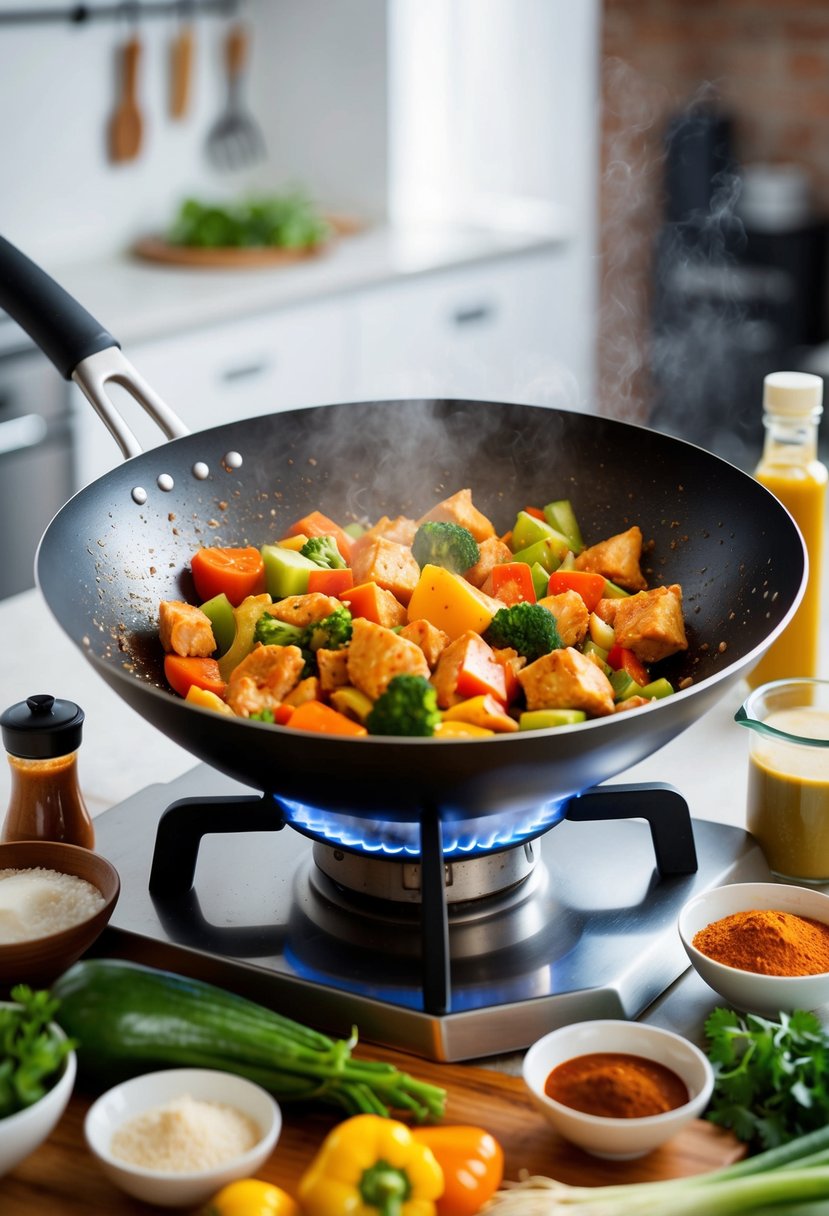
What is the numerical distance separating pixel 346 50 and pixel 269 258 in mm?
1087

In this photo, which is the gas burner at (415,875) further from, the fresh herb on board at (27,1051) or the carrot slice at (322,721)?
the fresh herb on board at (27,1051)

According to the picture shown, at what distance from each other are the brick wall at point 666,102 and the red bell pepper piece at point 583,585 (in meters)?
4.51

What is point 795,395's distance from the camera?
1713 mm

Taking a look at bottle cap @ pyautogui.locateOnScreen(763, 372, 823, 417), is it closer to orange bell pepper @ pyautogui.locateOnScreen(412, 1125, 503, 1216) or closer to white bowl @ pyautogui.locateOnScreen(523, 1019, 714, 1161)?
white bowl @ pyautogui.locateOnScreen(523, 1019, 714, 1161)

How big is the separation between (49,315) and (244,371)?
2.35 metres

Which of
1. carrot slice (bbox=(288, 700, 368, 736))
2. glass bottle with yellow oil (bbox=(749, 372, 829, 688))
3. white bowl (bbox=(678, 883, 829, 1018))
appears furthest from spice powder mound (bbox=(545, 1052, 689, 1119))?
glass bottle with yellow oil (bbox=(749, 372, 829, 688))

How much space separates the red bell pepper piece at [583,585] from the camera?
5.03 ft

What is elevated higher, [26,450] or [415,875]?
[415,875]

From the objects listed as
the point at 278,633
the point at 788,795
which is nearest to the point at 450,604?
the point at 278,633

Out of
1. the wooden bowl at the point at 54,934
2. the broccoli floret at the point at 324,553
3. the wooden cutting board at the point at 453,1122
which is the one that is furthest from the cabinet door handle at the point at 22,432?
the wooden cutting board at the point at 453,1122

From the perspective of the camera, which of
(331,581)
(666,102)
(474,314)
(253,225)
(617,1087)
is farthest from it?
(666,102)

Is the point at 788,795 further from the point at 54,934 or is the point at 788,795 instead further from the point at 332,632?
the point at 54,934

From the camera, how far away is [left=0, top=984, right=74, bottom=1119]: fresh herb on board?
98cm

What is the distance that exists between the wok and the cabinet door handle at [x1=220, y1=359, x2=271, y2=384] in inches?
87.3
